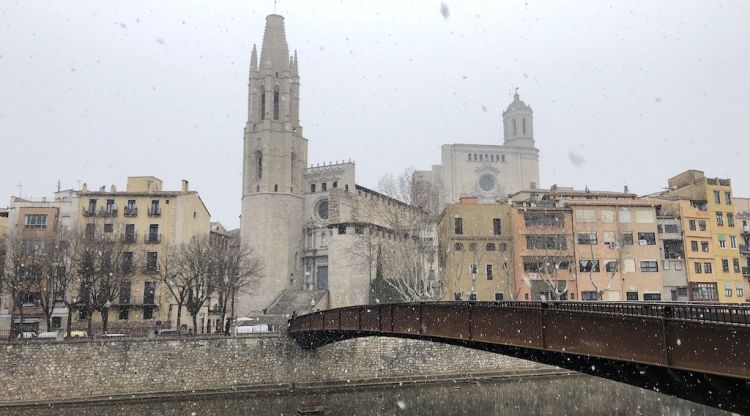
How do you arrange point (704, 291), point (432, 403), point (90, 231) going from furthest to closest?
point (704, 291) < point (90, 231) < point (432, 403)

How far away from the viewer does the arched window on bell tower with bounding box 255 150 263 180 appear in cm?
6619

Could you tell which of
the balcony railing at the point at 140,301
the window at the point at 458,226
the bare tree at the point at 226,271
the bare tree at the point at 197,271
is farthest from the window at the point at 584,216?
the balcony railing at the point at 140,301

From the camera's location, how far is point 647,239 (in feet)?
149

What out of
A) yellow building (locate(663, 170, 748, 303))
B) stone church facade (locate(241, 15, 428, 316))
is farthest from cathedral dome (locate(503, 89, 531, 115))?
yellow building (locate(663, 170, 748, 303))

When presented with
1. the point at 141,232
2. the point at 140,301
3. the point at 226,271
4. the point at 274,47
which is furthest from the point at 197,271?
the point at 274,47

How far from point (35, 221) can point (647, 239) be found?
159 ft

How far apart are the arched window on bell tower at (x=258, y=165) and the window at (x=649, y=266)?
40.2 m

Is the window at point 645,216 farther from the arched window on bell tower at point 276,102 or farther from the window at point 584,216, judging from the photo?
the arched window on bell tower at point 276,102

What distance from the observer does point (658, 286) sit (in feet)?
146

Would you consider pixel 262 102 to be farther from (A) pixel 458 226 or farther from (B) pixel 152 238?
(A) pixel 458 226

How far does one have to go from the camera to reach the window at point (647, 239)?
1778 inches

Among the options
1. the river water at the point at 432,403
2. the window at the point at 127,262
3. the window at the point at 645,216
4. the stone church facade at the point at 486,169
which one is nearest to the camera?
the river water at the point at 432,403

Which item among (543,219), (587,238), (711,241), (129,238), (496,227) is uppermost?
(543,219)

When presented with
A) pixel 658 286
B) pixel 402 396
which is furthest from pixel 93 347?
pixel 658 286
